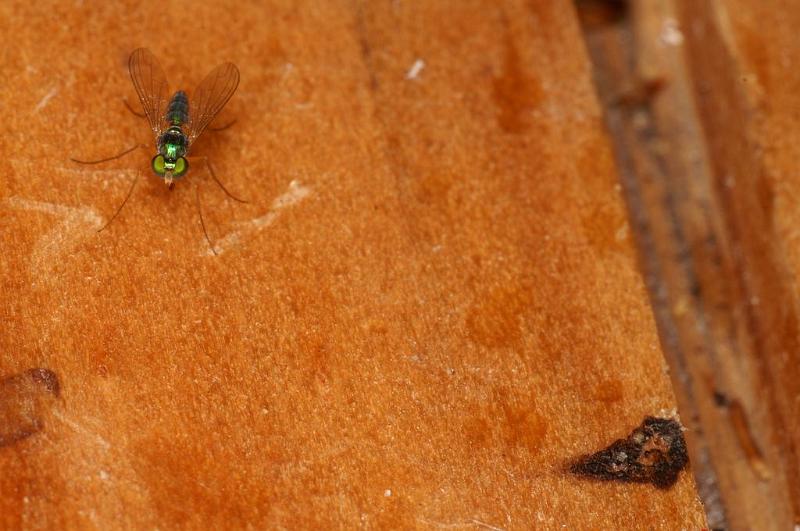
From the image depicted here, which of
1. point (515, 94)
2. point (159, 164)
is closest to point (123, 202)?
point (159, 164)

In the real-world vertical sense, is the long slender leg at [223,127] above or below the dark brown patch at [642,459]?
above

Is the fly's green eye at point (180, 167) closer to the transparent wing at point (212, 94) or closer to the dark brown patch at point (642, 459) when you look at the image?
the transparent wing at point (212, 94)

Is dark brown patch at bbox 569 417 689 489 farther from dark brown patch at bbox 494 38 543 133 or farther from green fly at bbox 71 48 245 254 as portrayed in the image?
green fly at bbox 71 48 245 254

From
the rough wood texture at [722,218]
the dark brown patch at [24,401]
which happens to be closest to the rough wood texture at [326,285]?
the dark brown patch at [24,401]

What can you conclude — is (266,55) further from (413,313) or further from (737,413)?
(737,413)

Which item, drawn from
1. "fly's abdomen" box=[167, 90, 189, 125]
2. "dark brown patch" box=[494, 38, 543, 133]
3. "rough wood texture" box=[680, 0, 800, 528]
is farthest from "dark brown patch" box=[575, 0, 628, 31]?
A: "fly's abdomen" box=[167, 90, 189, 125]

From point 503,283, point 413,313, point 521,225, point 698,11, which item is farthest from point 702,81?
point 413,313
